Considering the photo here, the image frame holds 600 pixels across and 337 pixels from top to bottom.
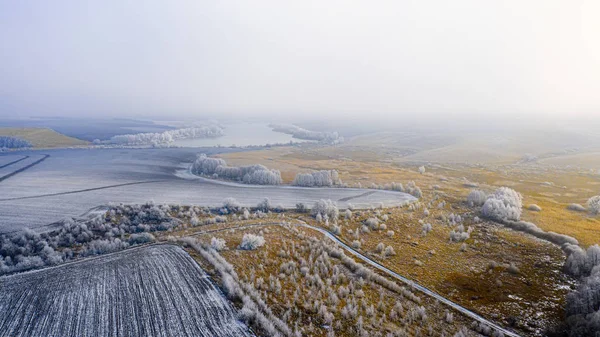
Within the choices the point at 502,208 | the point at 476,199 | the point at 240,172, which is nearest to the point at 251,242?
the point at 502,208

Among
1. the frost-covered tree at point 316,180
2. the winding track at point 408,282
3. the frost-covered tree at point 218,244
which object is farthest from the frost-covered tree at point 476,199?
the frost-covered tree at point 218,244

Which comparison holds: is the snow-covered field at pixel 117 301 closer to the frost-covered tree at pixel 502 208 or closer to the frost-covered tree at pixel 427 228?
the frost-covered tree at pixel 427 228

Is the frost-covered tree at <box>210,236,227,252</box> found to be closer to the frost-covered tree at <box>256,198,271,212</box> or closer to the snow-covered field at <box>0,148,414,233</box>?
the frost-covered tree at <box>256,198,271,212</box>

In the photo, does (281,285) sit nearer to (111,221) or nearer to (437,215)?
(111,221)

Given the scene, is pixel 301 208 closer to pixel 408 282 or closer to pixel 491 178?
pixel 408 282

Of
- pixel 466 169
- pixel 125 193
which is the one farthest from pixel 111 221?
pixel 466 169

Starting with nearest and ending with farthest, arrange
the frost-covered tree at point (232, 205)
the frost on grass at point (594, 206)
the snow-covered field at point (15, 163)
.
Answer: the frost-covered tree at point (232, 205) < the frost on grass at point (594, 206) < the snow-covered field at point (15, 163)
